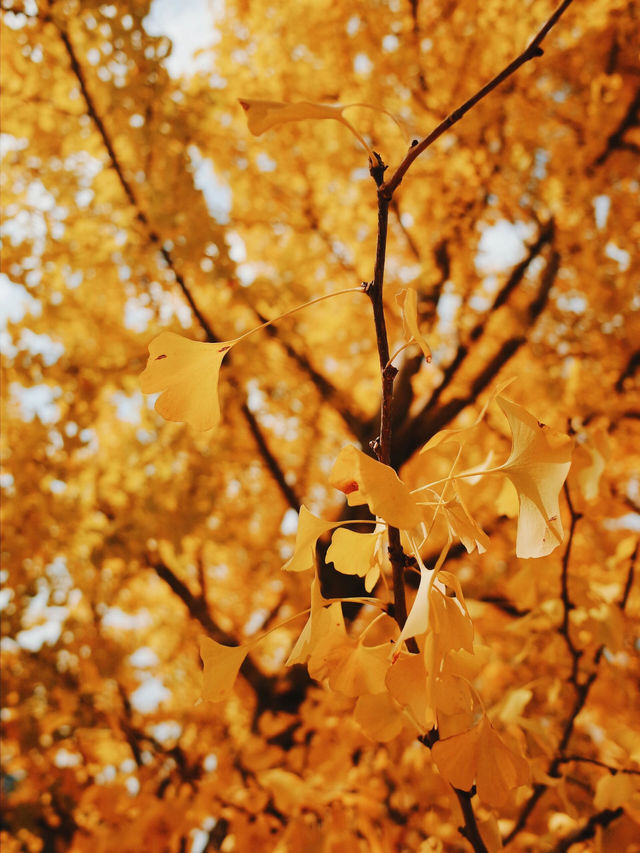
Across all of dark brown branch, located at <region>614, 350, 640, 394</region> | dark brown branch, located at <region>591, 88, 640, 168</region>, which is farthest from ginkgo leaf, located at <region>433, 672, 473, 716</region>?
dark brown branch, located at <region>591, 88, 640, 168</region>

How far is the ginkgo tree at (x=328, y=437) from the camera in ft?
1.58

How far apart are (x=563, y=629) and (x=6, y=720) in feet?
4.97

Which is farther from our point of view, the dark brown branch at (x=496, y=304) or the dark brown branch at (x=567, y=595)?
the dark brown branch at (x=496, y=304)

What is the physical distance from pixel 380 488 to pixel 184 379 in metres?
0.19

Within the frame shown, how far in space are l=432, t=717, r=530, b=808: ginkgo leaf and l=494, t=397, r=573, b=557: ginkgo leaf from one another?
0.51 ft

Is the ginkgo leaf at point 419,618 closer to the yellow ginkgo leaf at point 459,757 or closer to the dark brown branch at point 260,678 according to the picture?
the yellow ginkgo leaf at point 459,757

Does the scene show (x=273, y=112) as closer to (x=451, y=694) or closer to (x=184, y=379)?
(x=184, y=379)

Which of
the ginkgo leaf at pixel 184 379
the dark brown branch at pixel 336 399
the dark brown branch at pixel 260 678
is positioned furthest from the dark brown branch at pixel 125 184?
the ginkgo leaf at pixel 184 379

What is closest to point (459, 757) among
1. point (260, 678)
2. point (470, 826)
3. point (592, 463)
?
point (470, 826)

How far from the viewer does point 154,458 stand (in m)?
1.63

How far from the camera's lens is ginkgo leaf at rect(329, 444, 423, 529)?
39 cm

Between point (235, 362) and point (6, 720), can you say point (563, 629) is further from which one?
point (6, 720)

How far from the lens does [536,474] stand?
1.45ft

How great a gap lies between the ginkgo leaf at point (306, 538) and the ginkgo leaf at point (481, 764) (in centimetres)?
17
